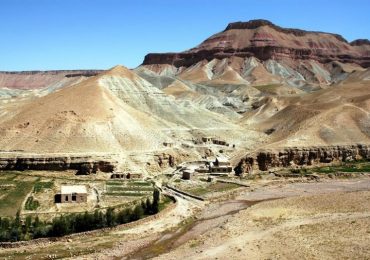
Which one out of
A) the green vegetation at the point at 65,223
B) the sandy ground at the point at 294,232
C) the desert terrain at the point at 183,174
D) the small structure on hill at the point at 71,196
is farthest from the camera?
the small structure on hill at the point at 71,196

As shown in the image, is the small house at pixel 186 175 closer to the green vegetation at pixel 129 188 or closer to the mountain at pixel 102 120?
the green vegetation at pixel 129 188

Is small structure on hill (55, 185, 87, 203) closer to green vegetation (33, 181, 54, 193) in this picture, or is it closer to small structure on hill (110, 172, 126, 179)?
green vegetation (33, 181, 54, 193)

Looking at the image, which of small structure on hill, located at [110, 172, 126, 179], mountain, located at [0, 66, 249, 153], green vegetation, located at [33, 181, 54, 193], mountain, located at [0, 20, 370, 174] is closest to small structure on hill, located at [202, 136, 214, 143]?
mountain, located at [0, 20, 370, 174]

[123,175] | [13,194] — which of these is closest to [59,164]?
[123,175]

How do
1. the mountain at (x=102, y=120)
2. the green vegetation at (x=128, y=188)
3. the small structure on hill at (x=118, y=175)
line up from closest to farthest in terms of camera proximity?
the green vegetation at (x=128, y=188) < the small structure on hill at (x=118, y=175) < the mountain at (x=102, y=120)

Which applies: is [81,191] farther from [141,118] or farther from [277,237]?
[141,118]

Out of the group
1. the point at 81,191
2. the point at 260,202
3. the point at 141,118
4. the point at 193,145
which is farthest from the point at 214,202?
the point at 141,118

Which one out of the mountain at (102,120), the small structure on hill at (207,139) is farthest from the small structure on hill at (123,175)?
the small structure on hill at (207,139)

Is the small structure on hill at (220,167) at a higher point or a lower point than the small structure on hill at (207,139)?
lower
